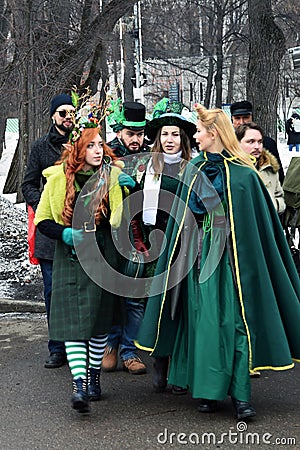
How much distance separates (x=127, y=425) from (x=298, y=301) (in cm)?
130

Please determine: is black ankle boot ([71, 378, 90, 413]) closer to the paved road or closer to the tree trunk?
the paved road

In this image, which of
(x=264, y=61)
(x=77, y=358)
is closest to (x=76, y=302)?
(x=77, y=358)

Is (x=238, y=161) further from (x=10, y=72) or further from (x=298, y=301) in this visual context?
(x=10, y=72)

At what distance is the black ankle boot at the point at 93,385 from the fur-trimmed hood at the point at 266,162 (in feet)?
7.44

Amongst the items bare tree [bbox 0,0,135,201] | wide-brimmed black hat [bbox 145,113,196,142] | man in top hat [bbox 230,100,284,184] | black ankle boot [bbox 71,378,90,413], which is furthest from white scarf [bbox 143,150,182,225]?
bare tree [bbox 0,0,135,201]

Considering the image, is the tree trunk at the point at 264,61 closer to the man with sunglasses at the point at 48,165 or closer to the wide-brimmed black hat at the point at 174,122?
the man with sunglasses at the point at 48,165

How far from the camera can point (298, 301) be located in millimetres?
5320

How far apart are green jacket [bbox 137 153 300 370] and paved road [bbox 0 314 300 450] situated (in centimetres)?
38

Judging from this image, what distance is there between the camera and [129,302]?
640 cm

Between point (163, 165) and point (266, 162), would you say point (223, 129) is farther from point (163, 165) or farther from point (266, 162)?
point (266, 162)

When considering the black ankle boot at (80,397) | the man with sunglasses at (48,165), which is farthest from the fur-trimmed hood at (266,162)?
the black ankle boot at (80,397)

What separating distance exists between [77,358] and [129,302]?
3.67 ft

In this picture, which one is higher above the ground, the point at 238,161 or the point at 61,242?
the point at 238,161

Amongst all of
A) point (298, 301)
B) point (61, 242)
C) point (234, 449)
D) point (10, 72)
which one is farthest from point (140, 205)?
point (10, 72)
